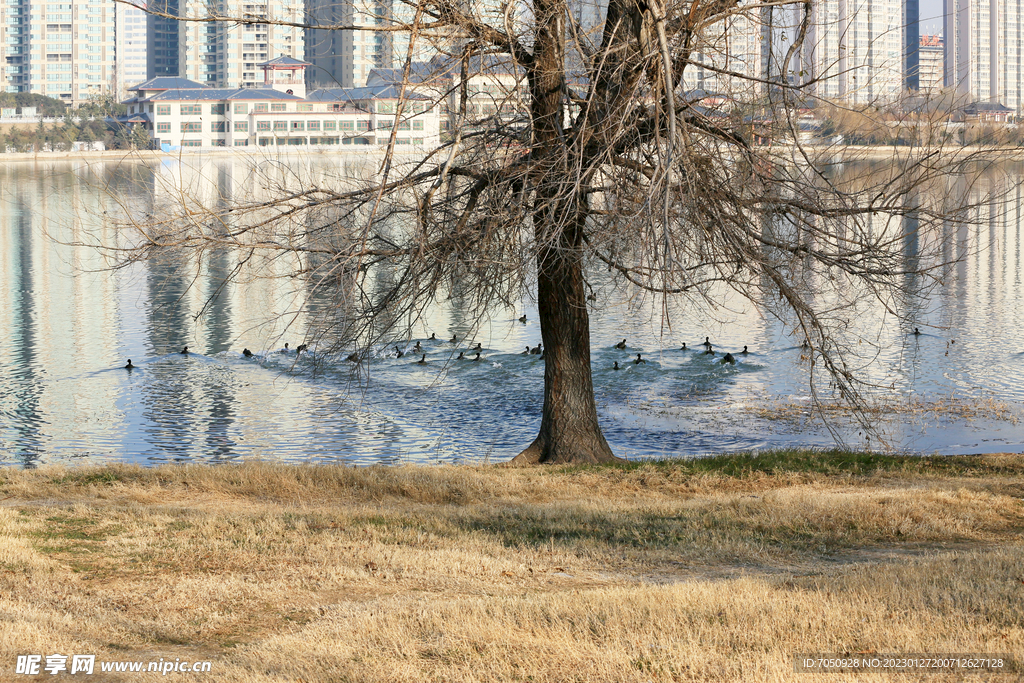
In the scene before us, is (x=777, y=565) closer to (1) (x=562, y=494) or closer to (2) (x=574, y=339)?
(1) (x=562, y=494)

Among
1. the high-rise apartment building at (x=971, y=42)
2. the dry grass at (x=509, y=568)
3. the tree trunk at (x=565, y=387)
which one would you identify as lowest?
the dry grass at (x=509, y=568)

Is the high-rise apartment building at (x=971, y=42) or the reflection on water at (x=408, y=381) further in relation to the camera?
the reflection on water at (x=408, y=381)

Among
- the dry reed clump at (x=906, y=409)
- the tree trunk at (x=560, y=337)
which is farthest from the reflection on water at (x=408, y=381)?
the tree trunk at (x=560, y=337)

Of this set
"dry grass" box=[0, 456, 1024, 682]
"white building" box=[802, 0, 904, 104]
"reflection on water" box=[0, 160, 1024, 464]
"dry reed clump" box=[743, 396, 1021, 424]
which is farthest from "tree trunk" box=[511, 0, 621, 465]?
"dry reed clump" box=[743, 396, 1021, 424]

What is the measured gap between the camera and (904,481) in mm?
11930

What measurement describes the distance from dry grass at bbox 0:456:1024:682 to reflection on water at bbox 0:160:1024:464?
7.12 ft

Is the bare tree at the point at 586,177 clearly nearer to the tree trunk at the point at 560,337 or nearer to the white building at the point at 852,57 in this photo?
the tree trunk at the point at 560,337

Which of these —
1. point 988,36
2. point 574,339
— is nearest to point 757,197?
point 574,339

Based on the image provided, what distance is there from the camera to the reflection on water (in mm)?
16812

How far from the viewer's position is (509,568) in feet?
26.7

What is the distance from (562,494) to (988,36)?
33.1 feet

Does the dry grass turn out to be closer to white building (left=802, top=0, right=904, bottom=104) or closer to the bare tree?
the bare tree

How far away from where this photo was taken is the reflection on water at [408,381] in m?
16.8

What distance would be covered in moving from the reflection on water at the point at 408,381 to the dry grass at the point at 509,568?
7.12 feet
